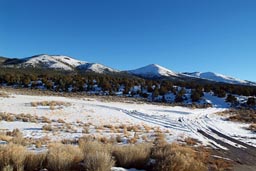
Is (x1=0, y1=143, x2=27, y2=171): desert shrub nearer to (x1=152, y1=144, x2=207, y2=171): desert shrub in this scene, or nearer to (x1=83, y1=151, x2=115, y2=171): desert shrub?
(x1=83, y1=151, x2=115, y2=171): desert shrub

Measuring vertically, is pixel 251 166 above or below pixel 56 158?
below

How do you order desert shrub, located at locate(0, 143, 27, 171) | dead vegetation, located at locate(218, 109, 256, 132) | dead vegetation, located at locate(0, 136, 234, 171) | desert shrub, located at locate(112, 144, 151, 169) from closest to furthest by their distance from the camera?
desert shrub, located at locate(0, 143, 27, 171) → dead vegetation, located at locate(0, 136, 234, 171) → desert shrub, located at locate(112, 144, 151, 169) → dead vegetation, located at locate(218, 109, 256, 132)

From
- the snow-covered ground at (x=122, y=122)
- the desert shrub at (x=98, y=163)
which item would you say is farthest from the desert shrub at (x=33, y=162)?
the snow-covered ground at (x=122, y=122)

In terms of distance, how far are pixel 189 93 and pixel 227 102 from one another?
882cm

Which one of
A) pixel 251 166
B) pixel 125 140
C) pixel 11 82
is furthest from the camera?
pixel 11 82

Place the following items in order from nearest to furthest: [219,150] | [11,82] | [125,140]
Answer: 1. [219,150]
2. [125,140]
3. [11,82]

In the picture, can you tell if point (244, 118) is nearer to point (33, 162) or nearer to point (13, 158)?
point (33, 162)

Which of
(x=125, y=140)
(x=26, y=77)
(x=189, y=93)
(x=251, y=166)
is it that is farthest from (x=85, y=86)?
(x=251, y=166)

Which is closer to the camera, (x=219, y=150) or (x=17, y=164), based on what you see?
(x=17, y=164)

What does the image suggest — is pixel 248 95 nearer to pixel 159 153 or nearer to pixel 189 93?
pixel 189 93

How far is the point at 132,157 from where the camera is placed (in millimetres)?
8266

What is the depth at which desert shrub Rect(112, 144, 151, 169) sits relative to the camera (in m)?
8.09

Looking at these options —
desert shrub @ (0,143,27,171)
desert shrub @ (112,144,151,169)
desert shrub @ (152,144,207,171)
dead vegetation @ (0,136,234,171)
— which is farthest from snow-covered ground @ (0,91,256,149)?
desert shrub @ (152,144,207,171)

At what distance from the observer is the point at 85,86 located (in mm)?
65500
